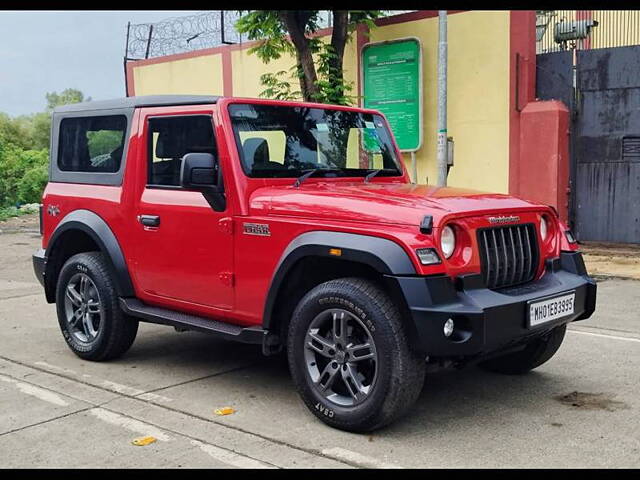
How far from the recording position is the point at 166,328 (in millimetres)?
7117

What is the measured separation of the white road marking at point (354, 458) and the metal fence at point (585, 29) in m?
10.6

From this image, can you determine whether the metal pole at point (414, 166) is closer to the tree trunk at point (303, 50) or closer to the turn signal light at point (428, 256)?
the tree trunk at point (303, 50)

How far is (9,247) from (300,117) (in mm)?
11469

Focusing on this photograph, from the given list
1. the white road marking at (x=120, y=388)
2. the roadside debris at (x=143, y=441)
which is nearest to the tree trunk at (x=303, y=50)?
the white road marking at (x=120, y=388)

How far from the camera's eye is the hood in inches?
162

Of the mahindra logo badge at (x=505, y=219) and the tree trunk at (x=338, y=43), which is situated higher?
the tree trunk at (x=338, y=43)

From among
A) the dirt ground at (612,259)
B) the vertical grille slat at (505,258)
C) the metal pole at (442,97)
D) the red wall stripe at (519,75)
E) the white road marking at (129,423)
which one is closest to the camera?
the white road marking at (129,423)

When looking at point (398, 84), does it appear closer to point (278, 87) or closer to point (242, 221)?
point (278, 87)

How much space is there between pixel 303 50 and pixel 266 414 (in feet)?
33.6

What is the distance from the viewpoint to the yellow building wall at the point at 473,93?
1287 centimetres

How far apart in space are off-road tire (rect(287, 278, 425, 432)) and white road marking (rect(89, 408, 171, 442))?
0.88 m

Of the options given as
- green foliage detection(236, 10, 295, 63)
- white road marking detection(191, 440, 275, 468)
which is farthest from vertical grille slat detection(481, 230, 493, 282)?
green foliage detection(236, 10, 295, 63)

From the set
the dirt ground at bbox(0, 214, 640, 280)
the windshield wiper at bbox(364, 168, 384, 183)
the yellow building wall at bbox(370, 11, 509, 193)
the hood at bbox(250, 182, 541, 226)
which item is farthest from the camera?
the yellow building wall at bbox(370, 11, 509, 193)

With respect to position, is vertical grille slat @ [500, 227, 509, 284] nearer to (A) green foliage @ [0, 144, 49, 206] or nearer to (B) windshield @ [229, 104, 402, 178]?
(B) windshield @ [229, 104, 402, 178]
